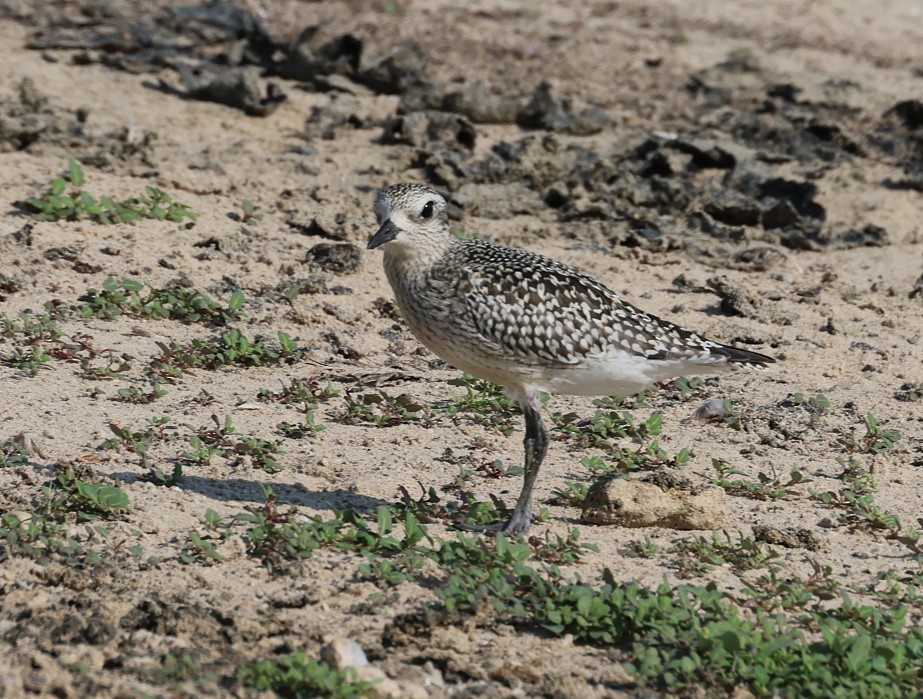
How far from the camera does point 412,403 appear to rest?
7898 mm

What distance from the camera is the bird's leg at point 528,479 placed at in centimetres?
650

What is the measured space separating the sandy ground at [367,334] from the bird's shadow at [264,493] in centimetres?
2

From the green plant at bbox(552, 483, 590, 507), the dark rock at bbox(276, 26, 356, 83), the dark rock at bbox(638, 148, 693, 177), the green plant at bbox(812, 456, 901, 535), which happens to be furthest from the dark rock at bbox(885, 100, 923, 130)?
the green plant at bbox(552, 483, 590, 507)

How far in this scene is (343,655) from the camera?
5141 mm

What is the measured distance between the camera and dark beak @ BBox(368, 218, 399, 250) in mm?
6539

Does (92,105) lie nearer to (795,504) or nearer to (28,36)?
(28,36)

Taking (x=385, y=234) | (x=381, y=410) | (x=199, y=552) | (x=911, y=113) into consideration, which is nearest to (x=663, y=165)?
(x=911, y=113)

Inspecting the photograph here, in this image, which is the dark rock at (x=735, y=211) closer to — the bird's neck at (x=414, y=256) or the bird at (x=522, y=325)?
the bird at (x=522, y=325)

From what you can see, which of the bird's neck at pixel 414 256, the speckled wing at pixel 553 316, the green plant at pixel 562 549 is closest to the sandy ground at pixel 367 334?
the green plant at pixel 562 549

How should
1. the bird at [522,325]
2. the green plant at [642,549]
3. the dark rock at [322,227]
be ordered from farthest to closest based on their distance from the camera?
the dark rock at [322,227]
the bird at [522,325]
the green plant at [642,549]

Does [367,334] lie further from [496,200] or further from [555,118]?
[555,118]

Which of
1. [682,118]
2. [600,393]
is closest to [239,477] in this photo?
[600,393]

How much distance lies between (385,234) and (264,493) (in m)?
1.33

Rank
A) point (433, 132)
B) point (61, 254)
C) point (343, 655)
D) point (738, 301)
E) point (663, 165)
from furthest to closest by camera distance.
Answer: point (433, 132), point (663, 165), point (738, 301), point (61, 254), point (343, 655)
